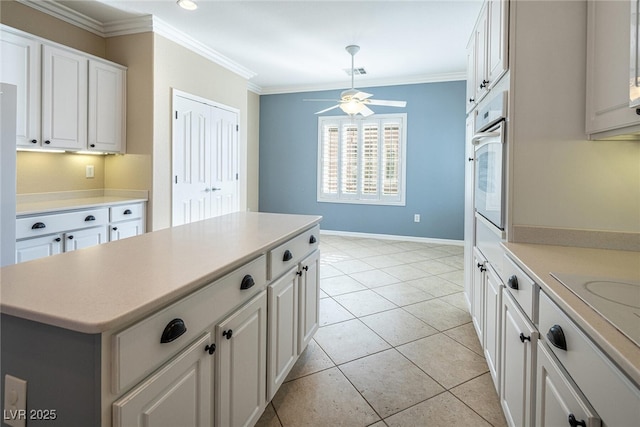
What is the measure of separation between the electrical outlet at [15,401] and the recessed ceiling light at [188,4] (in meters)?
3.38

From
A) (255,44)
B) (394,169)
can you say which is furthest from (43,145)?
(394,169)

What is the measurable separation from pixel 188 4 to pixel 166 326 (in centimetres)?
338

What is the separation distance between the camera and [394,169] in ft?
19.9

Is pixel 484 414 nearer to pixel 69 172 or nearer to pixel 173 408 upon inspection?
pixel 173 408

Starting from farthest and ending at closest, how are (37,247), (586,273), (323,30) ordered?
(323,30)
(37,247)
(586,273)

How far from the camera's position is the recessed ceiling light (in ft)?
10.6

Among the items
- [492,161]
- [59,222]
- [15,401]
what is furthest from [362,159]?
[15,401]

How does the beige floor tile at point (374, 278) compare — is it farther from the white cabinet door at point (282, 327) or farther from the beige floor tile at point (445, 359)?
the white cabinet door at point (282, 327)

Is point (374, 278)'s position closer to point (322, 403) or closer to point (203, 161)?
point (322, 403)

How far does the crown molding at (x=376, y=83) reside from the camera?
5.54 m

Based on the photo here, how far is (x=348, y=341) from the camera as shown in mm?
2504

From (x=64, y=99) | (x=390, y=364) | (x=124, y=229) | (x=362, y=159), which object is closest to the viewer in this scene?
(x=390, y=364)

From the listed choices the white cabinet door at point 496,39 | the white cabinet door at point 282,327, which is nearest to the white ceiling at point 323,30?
the white cabinet door at point 496,39

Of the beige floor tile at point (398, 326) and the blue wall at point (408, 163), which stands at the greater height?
the blue wall at point (408, 163)
